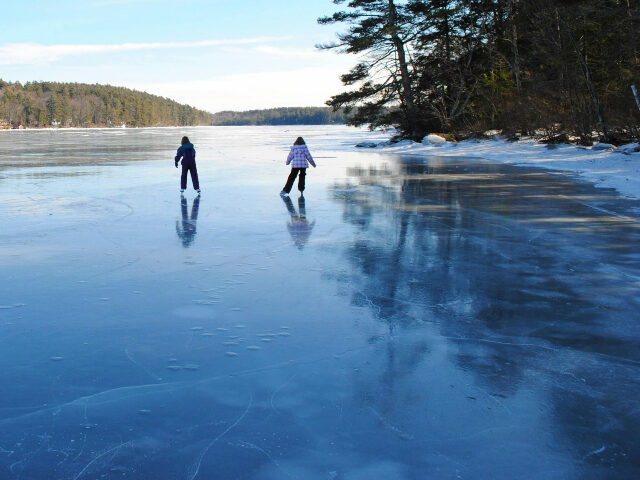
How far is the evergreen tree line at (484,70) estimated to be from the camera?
2248 cm

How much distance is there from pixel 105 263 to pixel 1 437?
366 centimetres

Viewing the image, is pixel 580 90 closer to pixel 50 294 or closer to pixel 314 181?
pixel 314 181

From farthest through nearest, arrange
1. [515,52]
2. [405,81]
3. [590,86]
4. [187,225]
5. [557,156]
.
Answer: [405,81] < [515,52] < [590,86] < [557,156] < [187,225]

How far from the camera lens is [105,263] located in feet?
20.7

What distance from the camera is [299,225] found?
28.8 feet

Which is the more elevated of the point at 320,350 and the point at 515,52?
the point at 515,52

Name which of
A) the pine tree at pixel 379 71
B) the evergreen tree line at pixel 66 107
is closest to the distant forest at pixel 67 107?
the evergreen tree line at pixel 66 107

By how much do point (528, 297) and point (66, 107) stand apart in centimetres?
18655

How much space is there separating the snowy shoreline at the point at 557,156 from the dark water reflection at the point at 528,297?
3.86 metres

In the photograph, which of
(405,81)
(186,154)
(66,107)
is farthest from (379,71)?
(66,107)

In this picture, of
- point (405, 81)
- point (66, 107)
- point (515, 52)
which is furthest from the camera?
point (66, 107)

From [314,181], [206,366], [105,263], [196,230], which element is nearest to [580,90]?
[314,181]

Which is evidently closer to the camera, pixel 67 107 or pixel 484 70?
pixel 484 70

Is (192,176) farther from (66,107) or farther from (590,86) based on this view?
(66,107)
